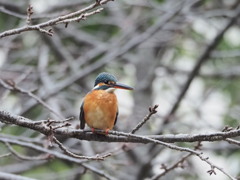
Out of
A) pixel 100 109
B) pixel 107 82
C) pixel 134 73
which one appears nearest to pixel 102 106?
pixel 100 109

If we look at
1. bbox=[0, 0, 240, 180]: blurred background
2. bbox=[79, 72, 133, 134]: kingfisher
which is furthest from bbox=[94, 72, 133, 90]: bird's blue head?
bbox=[0, 0, 240, 180]: blurred background

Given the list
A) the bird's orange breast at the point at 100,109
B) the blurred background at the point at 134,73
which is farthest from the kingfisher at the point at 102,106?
the blurred background at the point at 134,73

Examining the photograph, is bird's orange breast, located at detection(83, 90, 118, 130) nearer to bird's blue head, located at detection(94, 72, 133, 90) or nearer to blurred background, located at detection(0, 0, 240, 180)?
bird's blue head, located at detection(94, 72, 133, 90)

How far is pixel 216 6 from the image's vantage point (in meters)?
7.84

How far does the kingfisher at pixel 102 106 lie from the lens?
372 cm

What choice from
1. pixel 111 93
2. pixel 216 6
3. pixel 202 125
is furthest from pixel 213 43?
pixel 216 6

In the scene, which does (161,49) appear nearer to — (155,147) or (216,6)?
(216,6)

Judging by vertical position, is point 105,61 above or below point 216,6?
below

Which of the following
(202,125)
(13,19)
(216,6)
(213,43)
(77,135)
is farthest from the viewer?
(216,6)

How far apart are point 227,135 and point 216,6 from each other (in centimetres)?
564

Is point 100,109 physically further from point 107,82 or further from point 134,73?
point 134,73

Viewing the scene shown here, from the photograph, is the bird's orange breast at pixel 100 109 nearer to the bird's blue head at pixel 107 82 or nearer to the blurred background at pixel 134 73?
the bird's blue head at pixel 107 82

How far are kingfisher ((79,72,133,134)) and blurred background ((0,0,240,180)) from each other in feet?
4.42

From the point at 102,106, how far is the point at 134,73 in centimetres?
431
